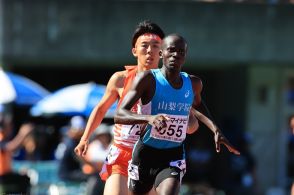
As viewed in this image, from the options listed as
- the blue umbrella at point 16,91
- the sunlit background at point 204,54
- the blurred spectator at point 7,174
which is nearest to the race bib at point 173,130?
the blurred spectator at point 7,174

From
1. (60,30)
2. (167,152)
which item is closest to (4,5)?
(60,30)

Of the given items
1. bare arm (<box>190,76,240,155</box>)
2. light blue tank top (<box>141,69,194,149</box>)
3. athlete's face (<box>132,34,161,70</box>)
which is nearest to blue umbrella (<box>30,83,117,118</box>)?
athlete's face (<box>132,34,161,70</box>)

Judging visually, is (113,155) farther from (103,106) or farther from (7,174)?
(7,174)

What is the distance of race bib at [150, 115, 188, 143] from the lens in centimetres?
822

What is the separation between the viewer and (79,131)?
1532cm

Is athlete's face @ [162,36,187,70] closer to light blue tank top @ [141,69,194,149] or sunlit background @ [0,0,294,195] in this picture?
light blue tank top @ [141,69,194,149]

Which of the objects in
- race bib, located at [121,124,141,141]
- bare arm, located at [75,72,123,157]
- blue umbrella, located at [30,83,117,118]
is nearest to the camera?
race bib, located at [121,124,141,141]

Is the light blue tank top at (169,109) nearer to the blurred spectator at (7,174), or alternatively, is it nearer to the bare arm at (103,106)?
the bare arm at (103,106)

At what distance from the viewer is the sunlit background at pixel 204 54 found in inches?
834

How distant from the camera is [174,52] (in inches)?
323

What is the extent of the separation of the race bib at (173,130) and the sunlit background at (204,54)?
1121cm

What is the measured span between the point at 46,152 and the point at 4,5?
378 centimetres

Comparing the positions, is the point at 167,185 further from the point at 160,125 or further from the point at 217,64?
the point at 217,64

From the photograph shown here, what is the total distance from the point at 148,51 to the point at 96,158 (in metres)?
4.85
